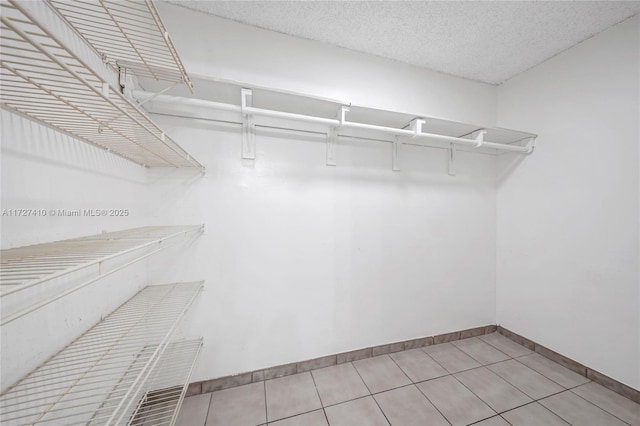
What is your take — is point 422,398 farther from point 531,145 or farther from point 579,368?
point 531,145

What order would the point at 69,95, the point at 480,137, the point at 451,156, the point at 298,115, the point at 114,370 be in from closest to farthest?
the point at 69,95, the point at 114,370, the point at 298,115, the point at 480,137, the point at 451,156

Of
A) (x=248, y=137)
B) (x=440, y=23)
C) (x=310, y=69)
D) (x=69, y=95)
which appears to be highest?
(x=440, y=23)

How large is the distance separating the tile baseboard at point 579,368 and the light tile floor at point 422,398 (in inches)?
1.4

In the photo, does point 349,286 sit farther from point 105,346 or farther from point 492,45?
point 492,45

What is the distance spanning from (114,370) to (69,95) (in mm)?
1034

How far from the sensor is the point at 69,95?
2.27 feet

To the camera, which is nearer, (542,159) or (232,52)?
(232,52)

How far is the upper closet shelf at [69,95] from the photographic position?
0.52 metres

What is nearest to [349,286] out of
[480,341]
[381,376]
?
[381,376]

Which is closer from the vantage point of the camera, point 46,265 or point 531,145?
point 46,265

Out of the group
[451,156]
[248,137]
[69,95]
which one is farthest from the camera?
[451,156]

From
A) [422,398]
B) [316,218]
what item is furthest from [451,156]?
[422,398]

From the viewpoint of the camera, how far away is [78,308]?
0.82m

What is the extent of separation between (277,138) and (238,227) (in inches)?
25.6
